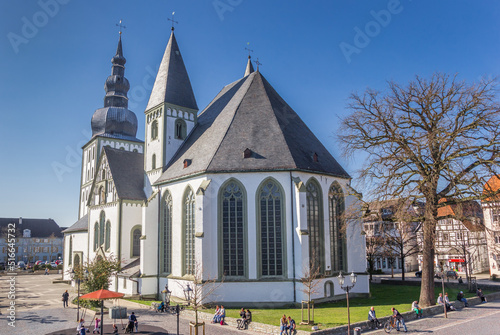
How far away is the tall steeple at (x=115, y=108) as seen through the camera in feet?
174

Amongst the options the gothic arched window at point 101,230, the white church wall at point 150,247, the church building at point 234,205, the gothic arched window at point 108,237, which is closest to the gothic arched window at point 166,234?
the church building at point 234,205

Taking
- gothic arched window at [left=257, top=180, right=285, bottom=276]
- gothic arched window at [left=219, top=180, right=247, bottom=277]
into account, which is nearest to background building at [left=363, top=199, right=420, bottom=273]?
gothic arched window at [left=257, top=180, right=285, bottom=276]

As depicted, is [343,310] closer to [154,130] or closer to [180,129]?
[180,129]

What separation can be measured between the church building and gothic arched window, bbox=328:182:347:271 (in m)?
0.07

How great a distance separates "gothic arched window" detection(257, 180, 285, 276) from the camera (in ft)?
83.9

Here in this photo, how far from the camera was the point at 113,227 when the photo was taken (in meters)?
35.9

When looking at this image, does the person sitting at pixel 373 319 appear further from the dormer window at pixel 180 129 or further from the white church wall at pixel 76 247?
the white church wall at pixel 76 247

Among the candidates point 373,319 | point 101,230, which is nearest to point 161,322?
point 373,319

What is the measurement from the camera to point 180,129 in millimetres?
36375

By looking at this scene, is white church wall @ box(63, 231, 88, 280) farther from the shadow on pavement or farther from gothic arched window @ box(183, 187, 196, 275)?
the shadow on pavement

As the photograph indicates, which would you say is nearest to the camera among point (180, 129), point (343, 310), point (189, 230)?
point (343, 310)

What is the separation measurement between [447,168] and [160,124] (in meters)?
23.8

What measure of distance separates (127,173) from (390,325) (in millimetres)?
27399

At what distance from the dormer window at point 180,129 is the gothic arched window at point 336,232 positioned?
14757mm
